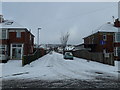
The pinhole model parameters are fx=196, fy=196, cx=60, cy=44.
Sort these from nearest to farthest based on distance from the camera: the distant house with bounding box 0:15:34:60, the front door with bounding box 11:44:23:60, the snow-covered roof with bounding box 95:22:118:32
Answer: the distant house with bounding box 0:15:34:60
the front door with bounding box 11:44:23:60
the snow-covered roof with bounding box 95:22:118:32

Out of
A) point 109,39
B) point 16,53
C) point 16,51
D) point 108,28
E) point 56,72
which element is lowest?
point 56,72

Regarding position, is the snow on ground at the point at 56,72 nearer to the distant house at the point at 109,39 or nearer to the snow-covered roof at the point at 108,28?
the distant house at the point at 109,39

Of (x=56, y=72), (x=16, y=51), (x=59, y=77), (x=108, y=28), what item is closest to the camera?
(x=59, y=77)

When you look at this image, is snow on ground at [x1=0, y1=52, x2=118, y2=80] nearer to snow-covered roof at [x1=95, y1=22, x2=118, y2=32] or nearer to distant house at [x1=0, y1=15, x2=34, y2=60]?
distant house at [x1=0, y1=15, x2=34, y2=60]

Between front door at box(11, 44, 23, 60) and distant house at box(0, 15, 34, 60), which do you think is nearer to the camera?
distant house at box(0, 15, 34, 60)

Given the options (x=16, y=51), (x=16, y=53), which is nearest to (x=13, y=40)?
(x=16, y=51)

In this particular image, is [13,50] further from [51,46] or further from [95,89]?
[51,46]

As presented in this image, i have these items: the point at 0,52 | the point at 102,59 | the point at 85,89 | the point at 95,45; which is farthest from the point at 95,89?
the point at 95,45

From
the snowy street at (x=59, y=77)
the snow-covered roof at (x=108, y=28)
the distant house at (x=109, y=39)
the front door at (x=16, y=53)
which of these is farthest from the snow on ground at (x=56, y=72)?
the snow-covered roof at (x=108, y=28)

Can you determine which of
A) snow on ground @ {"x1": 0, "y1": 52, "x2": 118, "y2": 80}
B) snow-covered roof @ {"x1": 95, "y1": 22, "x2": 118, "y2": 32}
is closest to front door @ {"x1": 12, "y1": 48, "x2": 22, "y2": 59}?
snow on ground @ {"x1": 0, "y1": 52, "x2": 118, "y2": 80}

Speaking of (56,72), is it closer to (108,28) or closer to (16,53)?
(16,53)

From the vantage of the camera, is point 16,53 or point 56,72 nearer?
point 56,72

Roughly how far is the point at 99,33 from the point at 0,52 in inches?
833

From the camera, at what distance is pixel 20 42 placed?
119 feet
